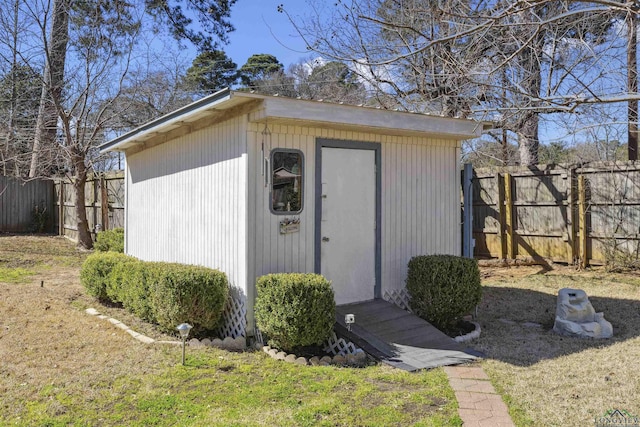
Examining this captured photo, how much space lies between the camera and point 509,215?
36.3ft

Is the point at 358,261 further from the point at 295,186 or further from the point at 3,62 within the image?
the point at 3,62

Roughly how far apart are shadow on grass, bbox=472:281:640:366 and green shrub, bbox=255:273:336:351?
5.65 ft

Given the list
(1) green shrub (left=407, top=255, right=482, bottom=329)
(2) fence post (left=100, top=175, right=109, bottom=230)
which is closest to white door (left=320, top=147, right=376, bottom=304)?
(1) green shrub (left=407, top=255, right=482, bottom=329)

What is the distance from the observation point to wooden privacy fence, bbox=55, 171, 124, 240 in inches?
527

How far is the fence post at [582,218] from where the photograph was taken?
383 inches

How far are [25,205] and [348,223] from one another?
14.3m

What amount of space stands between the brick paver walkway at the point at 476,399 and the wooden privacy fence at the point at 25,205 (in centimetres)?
1547

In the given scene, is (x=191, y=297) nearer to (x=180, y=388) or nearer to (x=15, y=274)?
(x=180, y=388)

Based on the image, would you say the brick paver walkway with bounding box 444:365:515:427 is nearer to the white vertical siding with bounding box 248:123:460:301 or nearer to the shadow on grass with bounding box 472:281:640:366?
the shadow on grass with bounding box 472:281:640:366

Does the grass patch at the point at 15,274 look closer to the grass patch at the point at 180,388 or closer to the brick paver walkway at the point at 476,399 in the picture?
the grass patch at the point at 180,388

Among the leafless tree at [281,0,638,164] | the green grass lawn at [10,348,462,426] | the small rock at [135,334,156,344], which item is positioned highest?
the leafless tree at [281,0,638,164]

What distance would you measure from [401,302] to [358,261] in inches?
35.7

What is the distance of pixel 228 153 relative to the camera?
587cm

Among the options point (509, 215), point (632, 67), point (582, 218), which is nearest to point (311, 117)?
point (632, 67)
